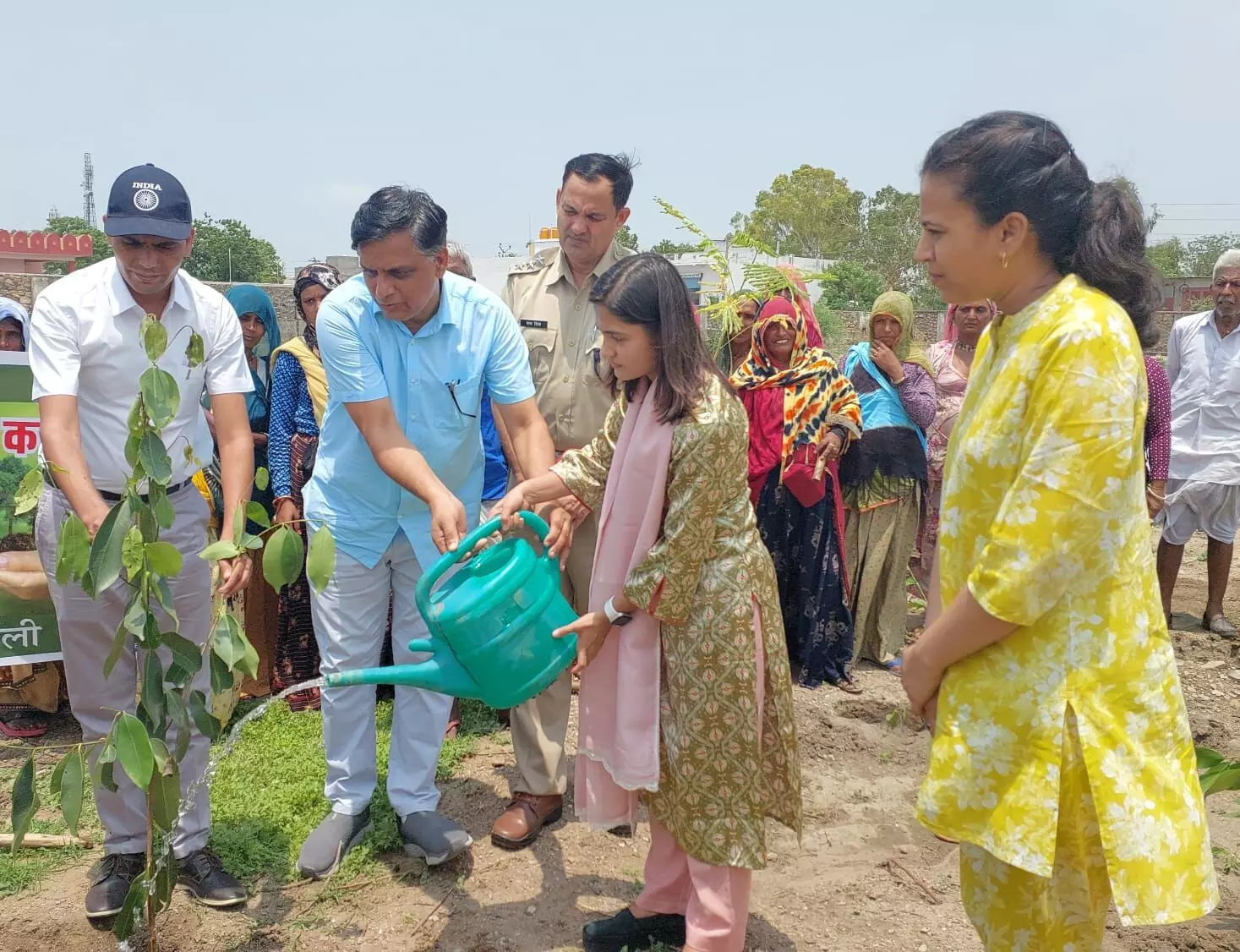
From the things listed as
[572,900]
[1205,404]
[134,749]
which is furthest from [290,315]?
[134,749]

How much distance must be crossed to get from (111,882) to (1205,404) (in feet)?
18.3

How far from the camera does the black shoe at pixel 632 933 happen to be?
2.53 m

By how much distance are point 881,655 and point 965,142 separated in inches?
146

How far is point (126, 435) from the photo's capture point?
256cm

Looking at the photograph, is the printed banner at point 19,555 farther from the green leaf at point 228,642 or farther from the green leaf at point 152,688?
the green leaf at point 228,642

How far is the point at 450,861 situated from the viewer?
9.66 feet

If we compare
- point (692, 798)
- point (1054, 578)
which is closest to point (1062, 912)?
point (1054, 578)

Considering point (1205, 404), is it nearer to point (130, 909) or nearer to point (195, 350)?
point (195, 350)

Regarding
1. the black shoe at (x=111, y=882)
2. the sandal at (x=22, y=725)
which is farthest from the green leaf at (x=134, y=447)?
the sandal at (x=22, y=725)

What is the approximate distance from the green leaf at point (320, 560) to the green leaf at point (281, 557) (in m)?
0.03

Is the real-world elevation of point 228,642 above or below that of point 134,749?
above

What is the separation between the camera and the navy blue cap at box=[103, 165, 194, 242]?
2.44 m

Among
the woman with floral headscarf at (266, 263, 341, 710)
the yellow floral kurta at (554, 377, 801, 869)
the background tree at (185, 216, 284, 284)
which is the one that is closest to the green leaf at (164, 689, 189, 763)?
the yellow floral kurta at (554, 377, 801, 869)

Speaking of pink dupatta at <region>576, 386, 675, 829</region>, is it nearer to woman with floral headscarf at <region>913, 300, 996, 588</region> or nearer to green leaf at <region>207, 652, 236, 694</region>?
green leaf at <region>207, 652, 236, 694</region>
